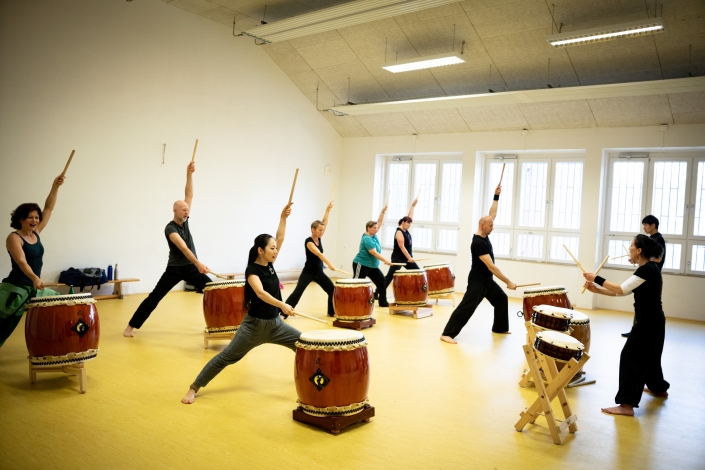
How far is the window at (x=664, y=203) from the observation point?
8.72 m

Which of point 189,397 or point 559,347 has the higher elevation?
point 559,347

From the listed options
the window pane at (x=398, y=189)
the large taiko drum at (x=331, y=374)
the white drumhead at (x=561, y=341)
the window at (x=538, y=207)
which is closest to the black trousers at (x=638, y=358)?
the white drumhead at (x=561, y=341)

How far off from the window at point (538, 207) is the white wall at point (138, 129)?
4.17 m

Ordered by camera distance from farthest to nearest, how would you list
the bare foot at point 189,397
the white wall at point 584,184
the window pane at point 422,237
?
the window pane at point 422,237 → the white wall at point 584,184 → the bare foot at point 189,397

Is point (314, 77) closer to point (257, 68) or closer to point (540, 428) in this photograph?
point (257, 68)

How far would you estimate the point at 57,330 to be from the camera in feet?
12.9

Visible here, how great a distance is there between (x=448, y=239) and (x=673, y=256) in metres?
3.98

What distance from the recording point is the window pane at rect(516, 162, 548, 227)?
10.1 meters

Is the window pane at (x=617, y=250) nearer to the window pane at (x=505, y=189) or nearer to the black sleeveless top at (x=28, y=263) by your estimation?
the window pane at (x=505, y=189)

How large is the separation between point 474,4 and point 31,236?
6.09 metres

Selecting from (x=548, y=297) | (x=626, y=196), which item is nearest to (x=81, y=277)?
(x=548, y=297)

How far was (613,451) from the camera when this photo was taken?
328 cm

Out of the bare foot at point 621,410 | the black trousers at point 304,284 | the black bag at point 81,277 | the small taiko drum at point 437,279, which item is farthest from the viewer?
the small taiko drum at point 437,279

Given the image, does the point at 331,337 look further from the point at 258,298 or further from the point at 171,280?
the point at 171,280
